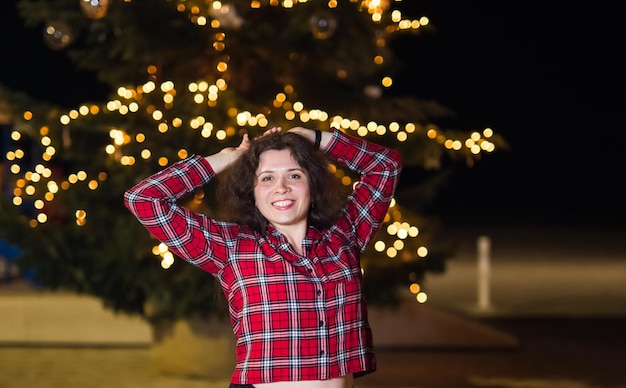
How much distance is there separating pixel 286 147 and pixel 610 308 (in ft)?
34.0

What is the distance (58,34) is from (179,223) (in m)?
4.52

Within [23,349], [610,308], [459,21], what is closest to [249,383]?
[23,349]

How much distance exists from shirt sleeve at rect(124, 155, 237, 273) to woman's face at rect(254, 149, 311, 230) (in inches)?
5.7

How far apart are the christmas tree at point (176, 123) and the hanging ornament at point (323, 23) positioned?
1 cm

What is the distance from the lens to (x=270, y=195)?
13.8ft

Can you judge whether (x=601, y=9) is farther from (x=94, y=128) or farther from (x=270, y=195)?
(x=270, y=195)

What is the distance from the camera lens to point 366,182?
4.70 m

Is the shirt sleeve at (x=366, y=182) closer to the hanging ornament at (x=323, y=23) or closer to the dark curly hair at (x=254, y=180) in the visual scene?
the dark curly hair at (x=254, y=180)

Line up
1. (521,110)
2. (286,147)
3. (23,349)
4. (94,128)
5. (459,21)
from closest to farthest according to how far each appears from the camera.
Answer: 1. (286,147)
2. (94,128)
3. (23,349)
4. (459,21)
5. (521,110)

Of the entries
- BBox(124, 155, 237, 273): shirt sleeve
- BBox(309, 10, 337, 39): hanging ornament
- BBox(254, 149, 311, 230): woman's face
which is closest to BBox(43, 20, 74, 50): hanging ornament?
BBox(309, 10, 337, 39): hanging ornament

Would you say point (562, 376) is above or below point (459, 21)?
below

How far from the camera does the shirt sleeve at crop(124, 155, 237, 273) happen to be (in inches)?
165

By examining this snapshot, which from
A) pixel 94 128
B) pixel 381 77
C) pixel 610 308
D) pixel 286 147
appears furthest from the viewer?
→ pixel 610 308

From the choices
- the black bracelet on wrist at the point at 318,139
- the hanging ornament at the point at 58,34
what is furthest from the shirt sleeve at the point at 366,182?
the hanging ornament at the point at 58,34
